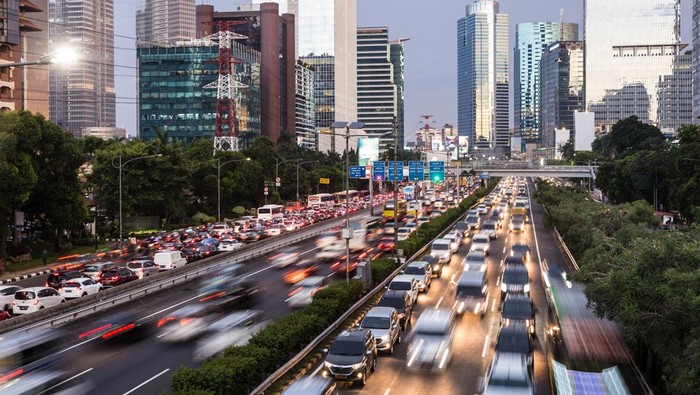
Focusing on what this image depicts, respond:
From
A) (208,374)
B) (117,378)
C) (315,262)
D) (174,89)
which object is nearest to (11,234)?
(315,262)

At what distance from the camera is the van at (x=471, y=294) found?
3588 centimetres

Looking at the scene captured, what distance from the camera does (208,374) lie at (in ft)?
61.9

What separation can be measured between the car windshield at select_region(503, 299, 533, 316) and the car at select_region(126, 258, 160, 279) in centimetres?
2593

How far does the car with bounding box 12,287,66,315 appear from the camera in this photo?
34.5m

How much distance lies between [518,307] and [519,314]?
65 centimetres

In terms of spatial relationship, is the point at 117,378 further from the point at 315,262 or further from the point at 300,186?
the point at 300,186

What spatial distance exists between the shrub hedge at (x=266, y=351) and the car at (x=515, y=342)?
23.7ft

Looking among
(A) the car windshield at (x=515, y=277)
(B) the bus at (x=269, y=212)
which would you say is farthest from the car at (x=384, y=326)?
(B) the bus at (x=269, y=212)

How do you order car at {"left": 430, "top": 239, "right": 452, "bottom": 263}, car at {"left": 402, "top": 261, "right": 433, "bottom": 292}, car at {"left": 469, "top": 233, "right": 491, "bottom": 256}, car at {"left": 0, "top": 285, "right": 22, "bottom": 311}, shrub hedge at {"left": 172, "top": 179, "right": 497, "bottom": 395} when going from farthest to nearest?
car at {"left": 469, "top": 233, "right": 491, "bottom": 256}, car at {"left": 430, "top": 239, "right": 452, "bottom": 263}, car at {"left": 402, "top": 261, "right": 433, "bottom": 292}, car at {"left": 0, "top": 285, "right": 22, "bottom": 311}, shrub hedge at {"left": 172, "top": 179, "right": 497, "bottom": 395}

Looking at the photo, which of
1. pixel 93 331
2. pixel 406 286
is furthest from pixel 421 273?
pixel 93 331

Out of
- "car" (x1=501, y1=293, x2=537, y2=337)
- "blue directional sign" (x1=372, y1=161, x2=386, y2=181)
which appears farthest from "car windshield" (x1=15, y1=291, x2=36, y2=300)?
"blue directional sign" (x1=372, y1=161, x2=386, y2=181)

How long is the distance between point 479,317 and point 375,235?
44.1 metres

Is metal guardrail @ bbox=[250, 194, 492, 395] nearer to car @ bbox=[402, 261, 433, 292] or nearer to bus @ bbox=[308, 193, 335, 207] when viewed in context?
car @ bbox=[402, 261, 433, 292]

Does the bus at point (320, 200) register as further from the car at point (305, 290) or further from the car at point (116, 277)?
the car at point (116, 277)
